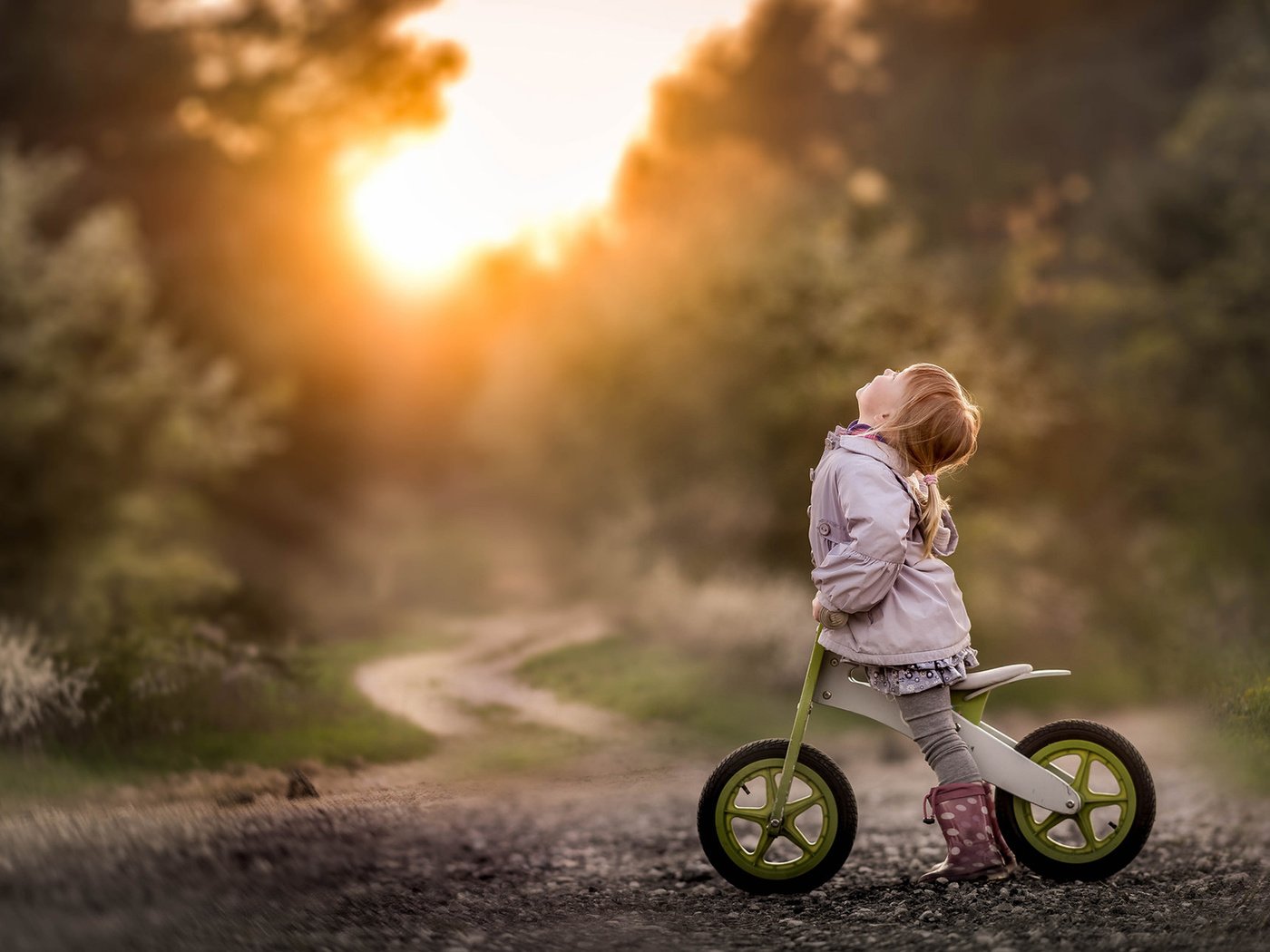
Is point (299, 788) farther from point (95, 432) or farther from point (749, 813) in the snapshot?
point (95, 432)

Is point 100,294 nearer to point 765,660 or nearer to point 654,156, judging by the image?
point 765,660

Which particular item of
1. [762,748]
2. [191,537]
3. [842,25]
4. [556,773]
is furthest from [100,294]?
[842,25]

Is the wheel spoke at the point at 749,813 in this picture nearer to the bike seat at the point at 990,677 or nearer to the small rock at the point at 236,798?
the bike seat at the point at 990,677

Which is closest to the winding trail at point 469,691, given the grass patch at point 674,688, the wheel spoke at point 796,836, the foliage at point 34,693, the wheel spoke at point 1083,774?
the grass patch at point 674,688

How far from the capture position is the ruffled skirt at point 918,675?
12.6 feet

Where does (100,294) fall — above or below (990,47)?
below

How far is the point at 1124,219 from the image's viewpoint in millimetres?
20297

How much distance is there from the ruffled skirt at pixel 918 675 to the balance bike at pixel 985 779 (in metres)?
0.07

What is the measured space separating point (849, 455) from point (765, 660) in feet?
20.8

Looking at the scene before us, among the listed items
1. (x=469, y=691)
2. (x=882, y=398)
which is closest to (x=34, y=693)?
(x=469, y=691)

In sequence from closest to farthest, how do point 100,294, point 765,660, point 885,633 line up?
point 885,633 → point 765,660 → point 100,294

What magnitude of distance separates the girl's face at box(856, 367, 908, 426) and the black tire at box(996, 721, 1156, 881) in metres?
1.15

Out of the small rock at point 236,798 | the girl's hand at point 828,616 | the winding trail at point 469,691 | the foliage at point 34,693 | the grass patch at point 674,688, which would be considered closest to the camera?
the girl's hand at point 828,616

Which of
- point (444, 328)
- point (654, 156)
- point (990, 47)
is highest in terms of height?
point (990, 47)
